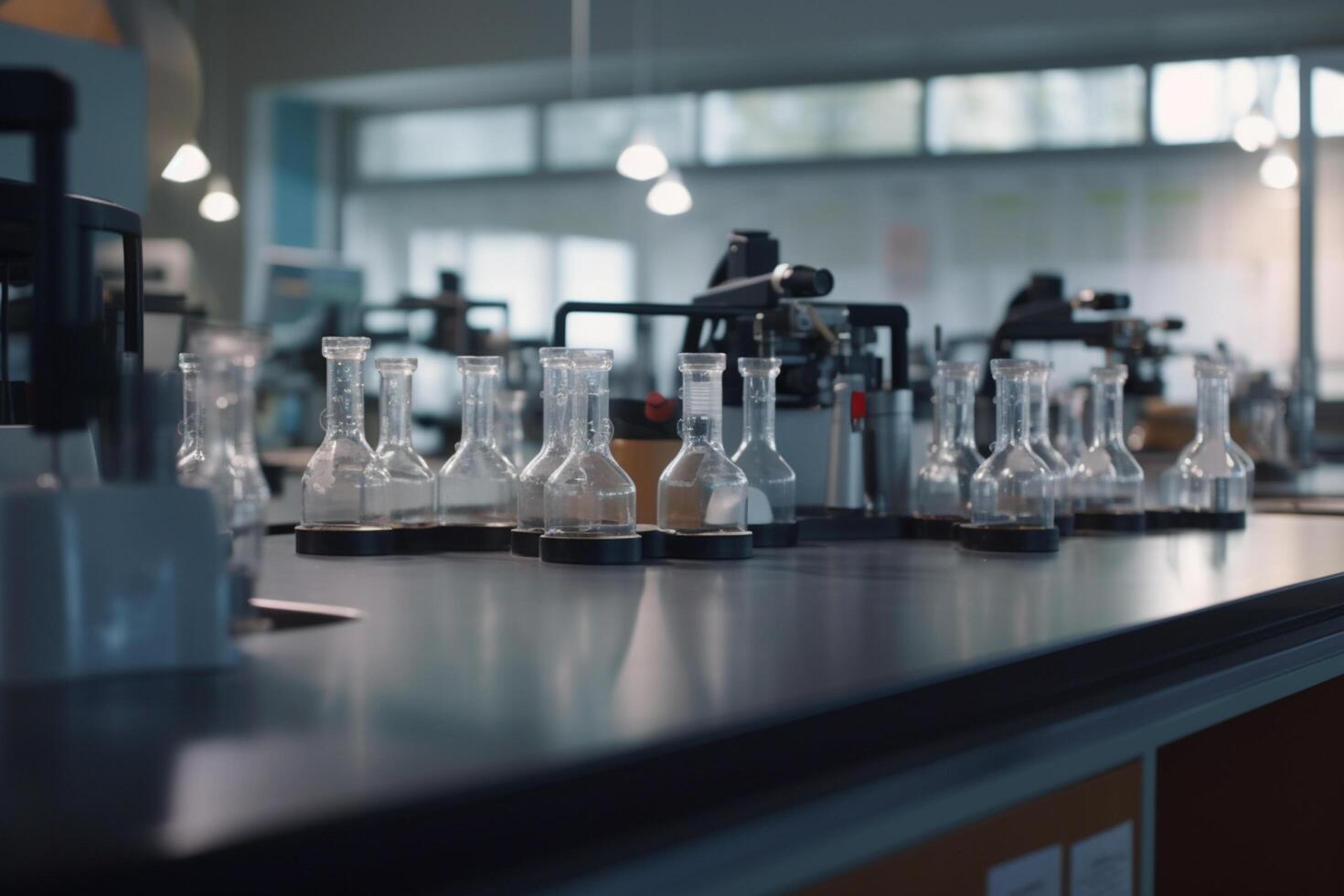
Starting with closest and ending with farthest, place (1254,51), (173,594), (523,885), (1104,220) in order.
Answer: (523,885)
(173,594)
(1254,51)
(1104,220)

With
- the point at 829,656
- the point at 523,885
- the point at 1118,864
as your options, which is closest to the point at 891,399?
the point at 1118,864

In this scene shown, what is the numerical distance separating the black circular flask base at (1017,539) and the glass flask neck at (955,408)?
205 millimetres

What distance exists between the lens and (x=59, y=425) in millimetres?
802

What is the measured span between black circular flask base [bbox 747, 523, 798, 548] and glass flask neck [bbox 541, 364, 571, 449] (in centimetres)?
28

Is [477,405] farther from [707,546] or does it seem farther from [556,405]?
[707,546]

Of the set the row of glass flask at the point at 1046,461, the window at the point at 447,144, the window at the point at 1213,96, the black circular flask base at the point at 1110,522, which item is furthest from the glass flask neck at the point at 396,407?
the window at the point at 447,144

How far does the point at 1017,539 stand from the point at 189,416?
2.98 feet

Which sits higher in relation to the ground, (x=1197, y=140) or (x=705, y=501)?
(x=1197, y=140)

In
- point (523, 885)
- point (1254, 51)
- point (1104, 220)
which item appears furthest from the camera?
point (1104, 220)

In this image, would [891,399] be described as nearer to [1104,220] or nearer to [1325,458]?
[1325,458]

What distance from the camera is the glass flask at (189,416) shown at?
136 cm

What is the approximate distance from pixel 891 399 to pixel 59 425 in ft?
4.44

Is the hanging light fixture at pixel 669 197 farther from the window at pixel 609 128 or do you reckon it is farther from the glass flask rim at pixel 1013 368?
the glass flask rim at pixel 1013 368

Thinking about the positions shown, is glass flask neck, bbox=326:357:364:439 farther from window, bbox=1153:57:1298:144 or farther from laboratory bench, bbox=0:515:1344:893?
window, bbox=1153:57:1298:144
